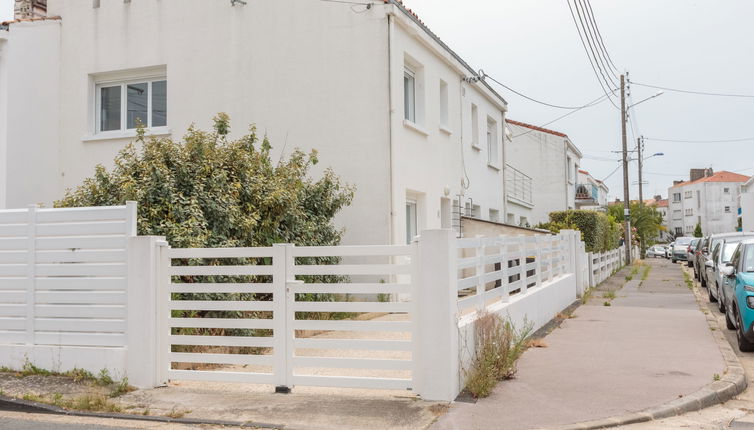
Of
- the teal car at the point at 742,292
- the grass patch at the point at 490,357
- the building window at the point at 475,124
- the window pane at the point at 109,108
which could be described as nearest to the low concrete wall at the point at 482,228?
the building window at the point at 475,124

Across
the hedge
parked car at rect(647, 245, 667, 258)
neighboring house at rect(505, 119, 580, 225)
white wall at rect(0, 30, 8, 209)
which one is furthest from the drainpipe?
parked car at rect(647, 245, 667, 258)

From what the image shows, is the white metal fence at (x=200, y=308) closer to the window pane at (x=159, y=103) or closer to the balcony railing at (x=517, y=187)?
the window pane at (x=159, y=103)

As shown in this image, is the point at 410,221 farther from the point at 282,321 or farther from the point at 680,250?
the point at 680,250

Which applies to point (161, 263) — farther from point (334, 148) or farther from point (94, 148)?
point (94, 148)

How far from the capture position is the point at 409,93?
49.4 ft

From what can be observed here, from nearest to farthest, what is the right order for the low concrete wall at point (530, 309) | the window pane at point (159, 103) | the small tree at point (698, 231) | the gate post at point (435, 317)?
the gate post at point (435, 317) < the low concrete wall at point (530, 309) < the window pane at point (159, 103) < the small tree at point (698, 231)

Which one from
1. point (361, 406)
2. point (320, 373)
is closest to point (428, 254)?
point (361, 406)

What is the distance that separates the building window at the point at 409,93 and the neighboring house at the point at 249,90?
39 mm

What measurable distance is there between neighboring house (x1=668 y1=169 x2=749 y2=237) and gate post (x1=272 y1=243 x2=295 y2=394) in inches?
3871

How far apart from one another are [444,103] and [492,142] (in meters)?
5.64

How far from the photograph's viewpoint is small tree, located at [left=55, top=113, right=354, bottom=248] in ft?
31.1

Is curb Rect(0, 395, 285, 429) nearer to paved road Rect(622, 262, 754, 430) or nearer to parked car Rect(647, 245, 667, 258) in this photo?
paved road Rect(622, 262, 754, 430)

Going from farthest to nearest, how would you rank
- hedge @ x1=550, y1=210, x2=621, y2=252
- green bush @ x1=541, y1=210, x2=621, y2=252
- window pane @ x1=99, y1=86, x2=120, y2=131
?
hedge @ x1=550, y1=210, x2=621, y2=252
green bush @ x1=541, y1=210, x2=621, y2=252
window pane @ x1=99, y1=86, x2=120, y2=131

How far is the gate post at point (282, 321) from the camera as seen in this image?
23.6 ft
